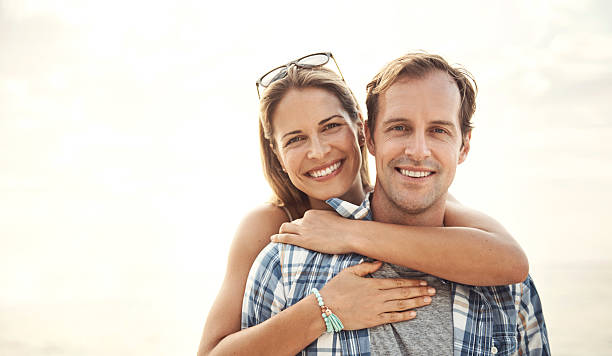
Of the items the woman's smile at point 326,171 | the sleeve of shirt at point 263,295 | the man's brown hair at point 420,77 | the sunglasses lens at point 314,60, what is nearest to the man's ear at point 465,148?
the man's brown hair at point 420,77

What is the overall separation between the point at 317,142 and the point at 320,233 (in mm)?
548

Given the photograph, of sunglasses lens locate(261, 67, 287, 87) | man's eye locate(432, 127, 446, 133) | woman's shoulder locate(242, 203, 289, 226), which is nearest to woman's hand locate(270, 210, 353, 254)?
woman's shoulder locate(242, 203, 289, 226)

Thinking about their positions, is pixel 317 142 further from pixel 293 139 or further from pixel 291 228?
pixel 291 228

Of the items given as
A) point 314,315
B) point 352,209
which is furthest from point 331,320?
point 352,209

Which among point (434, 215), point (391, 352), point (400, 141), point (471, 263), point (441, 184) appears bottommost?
point (391, 352)

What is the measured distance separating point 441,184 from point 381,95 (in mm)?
504

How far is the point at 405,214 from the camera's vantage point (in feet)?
8.84

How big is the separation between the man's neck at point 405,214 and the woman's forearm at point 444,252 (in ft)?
0.41

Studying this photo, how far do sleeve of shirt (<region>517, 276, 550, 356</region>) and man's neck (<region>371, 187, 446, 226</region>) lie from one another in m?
0.52

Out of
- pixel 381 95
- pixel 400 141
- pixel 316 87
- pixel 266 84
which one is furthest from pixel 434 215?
pixel 266 84

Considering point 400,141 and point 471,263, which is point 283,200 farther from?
point 471,263

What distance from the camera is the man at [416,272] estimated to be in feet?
7.98

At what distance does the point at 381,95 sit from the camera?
270 cm

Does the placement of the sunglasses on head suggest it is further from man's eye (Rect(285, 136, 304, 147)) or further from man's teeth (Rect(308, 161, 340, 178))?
man's teeth (Rect(308, 161, 340, 178))
